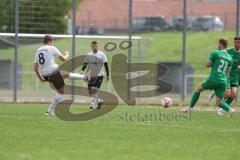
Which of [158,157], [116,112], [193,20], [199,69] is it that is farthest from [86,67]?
[193,20]

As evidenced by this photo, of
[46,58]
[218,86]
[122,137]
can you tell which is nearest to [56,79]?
[46,58]

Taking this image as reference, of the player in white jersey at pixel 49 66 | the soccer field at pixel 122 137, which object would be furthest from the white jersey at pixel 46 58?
the soccer field at pixel 122 137

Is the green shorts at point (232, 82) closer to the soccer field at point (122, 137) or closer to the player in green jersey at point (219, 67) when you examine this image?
the soccer field at point (122, 137)

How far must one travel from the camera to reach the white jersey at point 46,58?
64.8ft

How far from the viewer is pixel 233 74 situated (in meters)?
21.3

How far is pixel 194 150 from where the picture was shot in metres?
12.8

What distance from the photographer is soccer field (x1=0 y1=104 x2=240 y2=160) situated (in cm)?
1214

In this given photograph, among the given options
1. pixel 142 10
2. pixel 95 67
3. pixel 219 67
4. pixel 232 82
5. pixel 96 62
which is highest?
pixel 142 10

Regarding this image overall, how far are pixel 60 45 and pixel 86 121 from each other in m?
15.9

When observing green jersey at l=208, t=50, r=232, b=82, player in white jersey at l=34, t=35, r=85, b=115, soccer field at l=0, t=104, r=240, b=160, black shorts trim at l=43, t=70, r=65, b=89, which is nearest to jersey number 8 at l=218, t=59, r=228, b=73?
green jersey at l=208, t=50, r=232, b=82

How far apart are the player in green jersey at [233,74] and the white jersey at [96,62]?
14.6ft

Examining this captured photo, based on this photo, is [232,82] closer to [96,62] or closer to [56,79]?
[96,62]

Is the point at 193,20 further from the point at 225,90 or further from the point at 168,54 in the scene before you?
the point at 225,90

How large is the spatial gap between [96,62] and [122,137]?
9.38m
